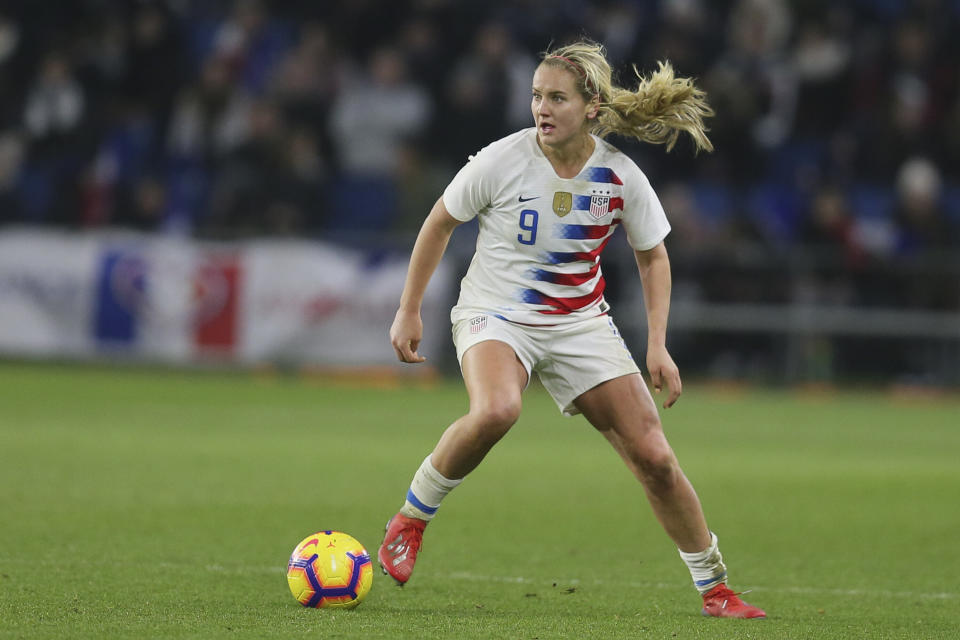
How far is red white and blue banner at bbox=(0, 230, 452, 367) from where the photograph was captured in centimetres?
1769

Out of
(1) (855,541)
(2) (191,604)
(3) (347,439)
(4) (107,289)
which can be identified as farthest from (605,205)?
(4) (107,289)

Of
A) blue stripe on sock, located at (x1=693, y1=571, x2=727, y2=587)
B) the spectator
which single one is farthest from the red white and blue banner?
blue stripe on sock, located at (x1=693, y1=571, x2=727, y2=587)

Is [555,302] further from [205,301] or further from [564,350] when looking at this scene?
[205,301]

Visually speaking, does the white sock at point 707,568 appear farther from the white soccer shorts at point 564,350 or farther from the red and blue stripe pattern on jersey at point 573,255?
the red and blue stripe pattern on jersey at point 573,255

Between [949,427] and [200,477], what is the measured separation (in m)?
7.84

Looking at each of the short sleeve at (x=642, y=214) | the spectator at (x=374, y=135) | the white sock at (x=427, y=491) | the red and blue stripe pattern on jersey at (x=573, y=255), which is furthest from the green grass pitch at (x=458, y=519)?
the spectator at (x=374, y=135)

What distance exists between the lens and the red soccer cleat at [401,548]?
5.94 meters

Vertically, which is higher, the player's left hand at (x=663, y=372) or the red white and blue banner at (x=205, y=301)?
the player's left hand at (x=663, y=372)

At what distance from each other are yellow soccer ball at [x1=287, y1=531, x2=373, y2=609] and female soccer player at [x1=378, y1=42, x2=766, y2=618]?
0.23 m

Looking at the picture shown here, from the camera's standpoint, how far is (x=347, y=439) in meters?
12.5

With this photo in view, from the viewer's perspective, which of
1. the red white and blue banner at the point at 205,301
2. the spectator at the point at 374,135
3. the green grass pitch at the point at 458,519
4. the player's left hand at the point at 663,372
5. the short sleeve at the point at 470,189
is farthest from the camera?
the spectator at the point at 374,135

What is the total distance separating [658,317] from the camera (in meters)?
6.02

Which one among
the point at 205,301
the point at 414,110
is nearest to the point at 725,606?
the point at 205,301

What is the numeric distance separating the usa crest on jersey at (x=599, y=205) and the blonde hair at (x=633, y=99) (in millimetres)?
294
